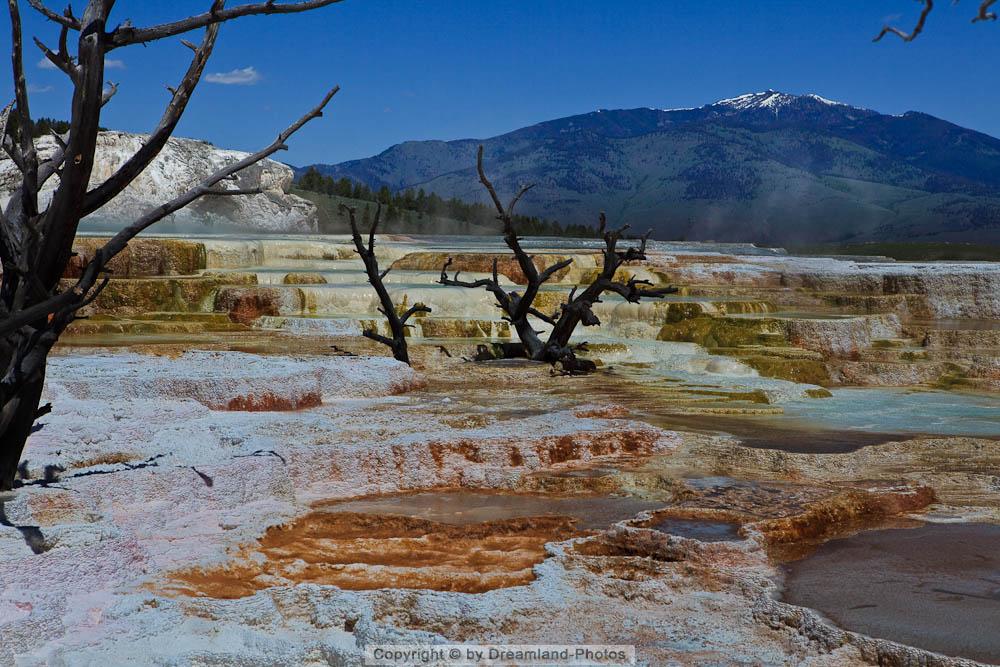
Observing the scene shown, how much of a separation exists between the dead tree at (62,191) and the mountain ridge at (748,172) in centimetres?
4939

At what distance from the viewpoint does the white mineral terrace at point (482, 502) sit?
3.27 meters

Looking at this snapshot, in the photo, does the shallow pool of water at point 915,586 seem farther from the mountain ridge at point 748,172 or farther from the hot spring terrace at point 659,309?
the mountain ridge at point 748,172

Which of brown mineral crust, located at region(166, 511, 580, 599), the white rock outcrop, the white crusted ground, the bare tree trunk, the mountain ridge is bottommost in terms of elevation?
brown mineral crust, located at region(166, 511, 580, 599)

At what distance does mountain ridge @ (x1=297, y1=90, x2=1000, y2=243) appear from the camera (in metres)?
77.2

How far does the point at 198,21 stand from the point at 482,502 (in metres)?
2.70

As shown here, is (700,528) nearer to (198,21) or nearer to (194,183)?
(198,21)

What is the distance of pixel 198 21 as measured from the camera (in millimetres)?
3420

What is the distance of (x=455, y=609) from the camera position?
3.40 metres

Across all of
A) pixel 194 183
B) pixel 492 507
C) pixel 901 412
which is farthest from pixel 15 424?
pixel 194 183

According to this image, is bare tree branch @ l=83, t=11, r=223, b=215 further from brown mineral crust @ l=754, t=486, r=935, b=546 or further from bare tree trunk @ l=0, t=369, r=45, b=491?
brown mineral crust @ l=754, t=486, r=935, b=546

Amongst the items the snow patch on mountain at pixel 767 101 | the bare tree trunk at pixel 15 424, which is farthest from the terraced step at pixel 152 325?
the snow patch on mountain at pixel 767 101

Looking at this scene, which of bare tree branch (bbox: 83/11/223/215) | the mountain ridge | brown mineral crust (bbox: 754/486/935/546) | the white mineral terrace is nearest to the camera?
the white mineral terrace

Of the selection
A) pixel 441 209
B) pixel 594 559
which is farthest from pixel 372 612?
pixel 441 209

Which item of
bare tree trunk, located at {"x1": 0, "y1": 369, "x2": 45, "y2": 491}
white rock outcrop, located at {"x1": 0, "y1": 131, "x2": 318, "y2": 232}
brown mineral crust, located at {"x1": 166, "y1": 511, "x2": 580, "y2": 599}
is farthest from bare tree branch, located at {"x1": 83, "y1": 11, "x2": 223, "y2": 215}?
white rock outcrop, located at {"x1": 0, "y1": 131, "x2": 318, "y2": 232}
